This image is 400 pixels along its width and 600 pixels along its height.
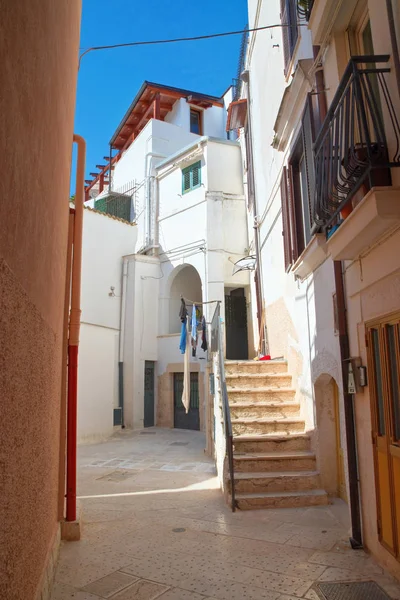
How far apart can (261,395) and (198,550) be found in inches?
142

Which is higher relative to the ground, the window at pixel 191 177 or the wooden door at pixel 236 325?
the window at pixel 191 177

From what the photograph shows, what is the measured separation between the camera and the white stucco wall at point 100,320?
45.9 feet

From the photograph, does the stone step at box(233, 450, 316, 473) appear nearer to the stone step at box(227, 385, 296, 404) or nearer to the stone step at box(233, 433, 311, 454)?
the stone step at box(233, 433, 311, 454)

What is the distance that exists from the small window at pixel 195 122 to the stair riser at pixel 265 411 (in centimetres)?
1804

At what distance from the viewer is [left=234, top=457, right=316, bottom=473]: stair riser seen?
6.62 m

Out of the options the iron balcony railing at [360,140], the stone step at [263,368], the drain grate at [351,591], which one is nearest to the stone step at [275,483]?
the drain grate at [351,591]

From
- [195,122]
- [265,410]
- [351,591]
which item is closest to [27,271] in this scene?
[351,591]

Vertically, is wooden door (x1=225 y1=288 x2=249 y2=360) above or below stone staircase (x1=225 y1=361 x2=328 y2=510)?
above

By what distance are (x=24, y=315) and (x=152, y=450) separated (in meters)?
10.1

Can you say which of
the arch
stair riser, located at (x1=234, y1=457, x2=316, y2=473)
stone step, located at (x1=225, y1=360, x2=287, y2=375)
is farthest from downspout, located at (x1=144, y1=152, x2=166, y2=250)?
stair riser, located at (x1=234, y1=457, x2=316, y2=473)

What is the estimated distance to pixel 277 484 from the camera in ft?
20.8

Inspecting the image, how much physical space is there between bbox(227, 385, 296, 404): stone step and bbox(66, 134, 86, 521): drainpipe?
3.35 meters

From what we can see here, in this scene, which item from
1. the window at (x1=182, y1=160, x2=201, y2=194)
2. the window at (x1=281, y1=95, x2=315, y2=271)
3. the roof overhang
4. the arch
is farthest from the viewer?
the roof overhang

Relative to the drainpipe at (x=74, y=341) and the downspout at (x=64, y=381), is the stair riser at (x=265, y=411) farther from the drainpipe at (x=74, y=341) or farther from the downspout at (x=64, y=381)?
the downspout at (x=64, y=381)
